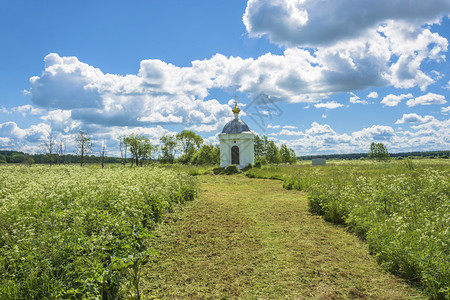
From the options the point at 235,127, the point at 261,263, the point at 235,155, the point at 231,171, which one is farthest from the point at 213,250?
the point at 235,127

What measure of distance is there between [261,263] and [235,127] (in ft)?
94.0

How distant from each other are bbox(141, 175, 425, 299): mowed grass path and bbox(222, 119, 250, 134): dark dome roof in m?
25.1

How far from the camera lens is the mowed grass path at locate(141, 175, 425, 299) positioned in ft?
14.4

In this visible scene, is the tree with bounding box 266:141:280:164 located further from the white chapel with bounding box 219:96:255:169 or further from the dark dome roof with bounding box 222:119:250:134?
the white chapel with bounding box 219:96:255:169

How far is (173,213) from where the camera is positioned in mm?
8688

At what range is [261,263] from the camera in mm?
5309

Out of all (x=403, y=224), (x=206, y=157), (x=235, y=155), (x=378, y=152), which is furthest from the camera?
(x=206, y=157)

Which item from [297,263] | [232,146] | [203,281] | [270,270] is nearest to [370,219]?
[297,263]

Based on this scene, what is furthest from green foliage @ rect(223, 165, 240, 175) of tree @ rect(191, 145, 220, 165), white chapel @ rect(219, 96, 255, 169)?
tree @ rect(191, 145, 220, 165)

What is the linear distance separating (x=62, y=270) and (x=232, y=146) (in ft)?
95.3

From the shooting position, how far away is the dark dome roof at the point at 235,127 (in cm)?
3334

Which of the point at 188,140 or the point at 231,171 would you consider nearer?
the point at 231,171

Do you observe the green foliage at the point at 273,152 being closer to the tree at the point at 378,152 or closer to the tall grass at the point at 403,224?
the tree at the point at 378,152

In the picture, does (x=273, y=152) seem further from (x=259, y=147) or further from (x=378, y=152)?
(x=378, y=152)
